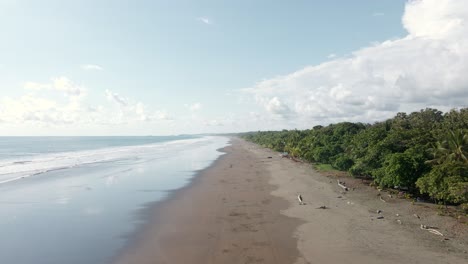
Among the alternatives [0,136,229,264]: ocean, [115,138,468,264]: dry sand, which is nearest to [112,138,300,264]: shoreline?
[115,138,468,264]: dry sand

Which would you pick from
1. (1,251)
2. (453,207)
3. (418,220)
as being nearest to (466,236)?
(418,220)

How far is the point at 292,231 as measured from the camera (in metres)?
19.0

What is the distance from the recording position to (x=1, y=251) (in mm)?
16125

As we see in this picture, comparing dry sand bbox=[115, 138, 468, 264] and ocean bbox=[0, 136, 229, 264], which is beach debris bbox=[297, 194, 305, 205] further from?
ocean bbox=[0, 136, 229, 264]

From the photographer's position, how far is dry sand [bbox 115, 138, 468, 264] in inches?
603

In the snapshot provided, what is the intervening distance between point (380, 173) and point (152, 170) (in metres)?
29.3

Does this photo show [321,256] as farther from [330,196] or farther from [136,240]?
[330,196]

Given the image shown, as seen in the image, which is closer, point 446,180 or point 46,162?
point 446,180

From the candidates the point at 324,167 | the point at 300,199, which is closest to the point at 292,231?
the point at 300,199

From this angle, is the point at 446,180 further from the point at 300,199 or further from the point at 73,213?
the point at 73,213

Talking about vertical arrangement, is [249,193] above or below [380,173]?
below

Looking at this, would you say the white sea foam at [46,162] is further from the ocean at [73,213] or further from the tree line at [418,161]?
the tree line at [418,161]

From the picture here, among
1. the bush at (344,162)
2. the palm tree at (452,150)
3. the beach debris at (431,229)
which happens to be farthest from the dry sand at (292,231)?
the bush at (344,162)

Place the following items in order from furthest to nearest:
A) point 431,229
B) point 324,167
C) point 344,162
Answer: point 324,167, point 344,162, point 431,229
